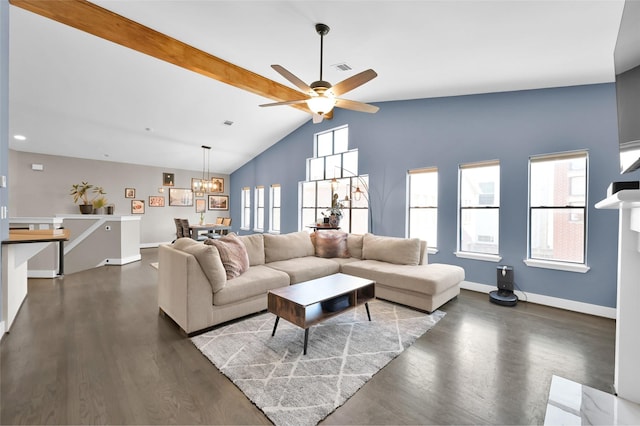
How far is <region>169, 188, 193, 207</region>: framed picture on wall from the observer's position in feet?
29.8

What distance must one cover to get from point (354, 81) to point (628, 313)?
2.77 m

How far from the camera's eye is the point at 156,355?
234 centimetres

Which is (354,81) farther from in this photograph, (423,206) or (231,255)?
(423,206)

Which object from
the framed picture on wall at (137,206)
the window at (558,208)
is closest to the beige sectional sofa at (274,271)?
the window at (558,208)

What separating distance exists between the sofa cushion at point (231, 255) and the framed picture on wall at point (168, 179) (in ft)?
22.2

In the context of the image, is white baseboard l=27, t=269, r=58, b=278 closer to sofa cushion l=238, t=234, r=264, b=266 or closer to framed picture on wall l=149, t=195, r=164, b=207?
sofa cushion l=238, t=234, r=264, b=266

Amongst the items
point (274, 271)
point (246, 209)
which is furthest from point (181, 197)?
point (274, 271)

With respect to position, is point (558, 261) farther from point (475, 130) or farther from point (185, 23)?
point (185, 23)

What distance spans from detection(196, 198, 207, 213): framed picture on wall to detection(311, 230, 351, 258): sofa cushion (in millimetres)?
6519

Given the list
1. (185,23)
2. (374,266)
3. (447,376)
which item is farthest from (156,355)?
(185,23)

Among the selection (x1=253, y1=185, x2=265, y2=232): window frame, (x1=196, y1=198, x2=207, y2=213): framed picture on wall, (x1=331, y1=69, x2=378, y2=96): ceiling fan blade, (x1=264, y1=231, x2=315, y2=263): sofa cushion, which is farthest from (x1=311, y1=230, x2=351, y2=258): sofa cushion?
(x1=196, y1=198, x2=207, y2=213): framed picture on wall

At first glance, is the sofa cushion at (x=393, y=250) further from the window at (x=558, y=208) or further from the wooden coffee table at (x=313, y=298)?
the window at (x=558, y=208)

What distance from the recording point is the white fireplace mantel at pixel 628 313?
5.74ft

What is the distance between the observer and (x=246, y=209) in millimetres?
9805
